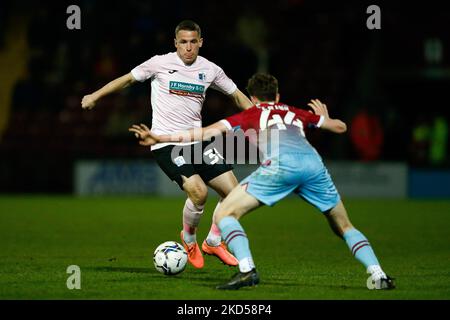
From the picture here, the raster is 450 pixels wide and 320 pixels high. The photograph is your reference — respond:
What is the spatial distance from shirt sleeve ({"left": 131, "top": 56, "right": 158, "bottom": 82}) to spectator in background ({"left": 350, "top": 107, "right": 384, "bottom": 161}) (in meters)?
11.9

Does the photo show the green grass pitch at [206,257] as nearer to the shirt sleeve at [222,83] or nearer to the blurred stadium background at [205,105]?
the blurred stadium background at [205,105]

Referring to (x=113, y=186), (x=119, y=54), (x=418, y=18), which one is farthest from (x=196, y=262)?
(x=418, y=18)

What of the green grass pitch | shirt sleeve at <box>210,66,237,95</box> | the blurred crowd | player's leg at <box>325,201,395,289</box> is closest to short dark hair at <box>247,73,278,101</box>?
player's leg at <box>325,201,395,289</box>

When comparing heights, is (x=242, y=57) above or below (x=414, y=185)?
above

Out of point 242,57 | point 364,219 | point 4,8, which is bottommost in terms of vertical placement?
point 364,219

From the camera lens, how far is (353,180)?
20.6m

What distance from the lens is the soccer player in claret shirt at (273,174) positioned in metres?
7.40

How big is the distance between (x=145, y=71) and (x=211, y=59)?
1157 cm

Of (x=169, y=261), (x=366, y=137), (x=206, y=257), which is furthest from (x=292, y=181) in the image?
(x=366, y=137)

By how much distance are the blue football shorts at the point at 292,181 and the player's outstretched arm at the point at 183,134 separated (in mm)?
481

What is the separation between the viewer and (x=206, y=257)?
10641mm

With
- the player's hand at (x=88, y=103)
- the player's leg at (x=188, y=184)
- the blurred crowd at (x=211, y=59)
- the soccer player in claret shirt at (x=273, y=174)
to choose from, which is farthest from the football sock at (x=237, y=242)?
the blurred crowd at (x=211, y=59)

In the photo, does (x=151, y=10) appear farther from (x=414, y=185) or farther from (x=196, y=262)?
(x=196, y=262)
